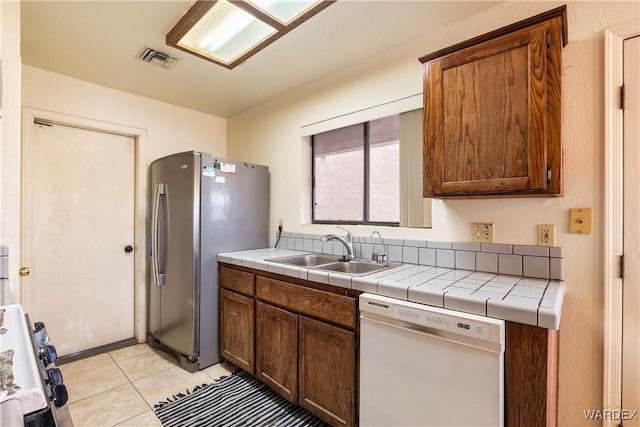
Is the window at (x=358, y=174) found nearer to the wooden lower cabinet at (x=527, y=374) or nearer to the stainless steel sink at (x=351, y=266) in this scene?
the stainless steel sink at (x=351, y=266)

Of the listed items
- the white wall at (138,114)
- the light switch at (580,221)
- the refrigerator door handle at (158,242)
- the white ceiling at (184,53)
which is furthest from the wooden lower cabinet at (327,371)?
the white wall at (138,114)

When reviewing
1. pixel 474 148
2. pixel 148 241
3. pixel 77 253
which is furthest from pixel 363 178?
pixel 77 253

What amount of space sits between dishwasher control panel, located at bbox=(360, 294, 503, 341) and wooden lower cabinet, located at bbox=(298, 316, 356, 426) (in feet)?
0.88

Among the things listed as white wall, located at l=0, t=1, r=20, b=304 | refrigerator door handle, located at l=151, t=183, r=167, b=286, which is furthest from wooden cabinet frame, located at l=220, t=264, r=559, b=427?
white wall, located at l=0, t=1, r=20, b=304

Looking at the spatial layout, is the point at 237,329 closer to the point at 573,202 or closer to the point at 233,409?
the point at 233,409

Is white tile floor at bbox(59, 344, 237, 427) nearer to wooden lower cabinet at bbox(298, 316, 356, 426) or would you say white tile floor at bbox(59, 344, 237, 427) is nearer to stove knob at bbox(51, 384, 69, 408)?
wooden lower cabinet at bbox(298, 316, 356, 426)

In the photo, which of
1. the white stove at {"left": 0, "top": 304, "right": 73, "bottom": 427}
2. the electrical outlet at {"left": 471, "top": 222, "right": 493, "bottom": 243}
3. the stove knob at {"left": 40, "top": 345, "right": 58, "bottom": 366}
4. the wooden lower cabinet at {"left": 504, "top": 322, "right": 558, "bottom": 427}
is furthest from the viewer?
the electrical outlet at {"left": 471, "top": 222, "right": 493, "bottom": 243}

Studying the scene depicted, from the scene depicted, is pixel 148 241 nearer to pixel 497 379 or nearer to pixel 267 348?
pixel 267 348

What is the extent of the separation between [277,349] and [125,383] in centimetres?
120

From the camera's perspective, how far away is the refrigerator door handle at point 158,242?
255 centimetres

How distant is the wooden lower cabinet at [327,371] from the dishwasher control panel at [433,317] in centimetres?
27

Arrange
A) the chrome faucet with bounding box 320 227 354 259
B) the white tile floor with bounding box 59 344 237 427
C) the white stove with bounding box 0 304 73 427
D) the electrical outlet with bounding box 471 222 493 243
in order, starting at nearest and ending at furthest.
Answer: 1. the white stove with bounding box 0 304 73 427
2. the electrical outlet with bounding box 471 222 493 243
3. the white tile floor with bounding box 59 344 237 427
4. the chrome faucet with bounding box 320 227 354 259

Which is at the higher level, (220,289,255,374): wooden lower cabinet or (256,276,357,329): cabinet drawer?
(256,276,357,329): cabinet drawer

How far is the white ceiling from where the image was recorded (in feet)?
5.52
